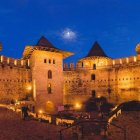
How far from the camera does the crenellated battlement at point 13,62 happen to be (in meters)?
39.5

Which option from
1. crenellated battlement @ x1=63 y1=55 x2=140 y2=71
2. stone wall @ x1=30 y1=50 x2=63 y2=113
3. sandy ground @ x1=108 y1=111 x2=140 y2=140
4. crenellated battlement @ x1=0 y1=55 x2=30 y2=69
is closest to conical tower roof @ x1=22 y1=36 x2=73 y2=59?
stone wall @ x1=30 y1=50 x2=63 y2=113

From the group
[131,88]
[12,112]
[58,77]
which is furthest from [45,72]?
[131,88]

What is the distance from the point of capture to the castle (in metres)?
40.8

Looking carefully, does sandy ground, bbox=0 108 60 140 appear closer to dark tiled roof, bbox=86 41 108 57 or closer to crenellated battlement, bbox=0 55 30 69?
crenellated battlement, bbox=0 55 30 69

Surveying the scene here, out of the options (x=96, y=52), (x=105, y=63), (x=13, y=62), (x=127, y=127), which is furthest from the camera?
(x=96, y=52)

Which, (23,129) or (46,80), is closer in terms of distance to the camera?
(23,129)

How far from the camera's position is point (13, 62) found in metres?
41.8

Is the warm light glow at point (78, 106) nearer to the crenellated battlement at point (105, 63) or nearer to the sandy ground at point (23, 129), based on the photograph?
the crenellated battlement at point (105, 63)

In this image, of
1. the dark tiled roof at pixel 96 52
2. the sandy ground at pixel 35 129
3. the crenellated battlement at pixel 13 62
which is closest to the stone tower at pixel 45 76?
Result: the crenellated battlement at pixel 13 62

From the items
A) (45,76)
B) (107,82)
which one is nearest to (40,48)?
(45,76)

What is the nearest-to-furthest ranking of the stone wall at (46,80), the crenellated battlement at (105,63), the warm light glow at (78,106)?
1. the stone wall at (46,80)
2. the crenellated battlement at (105,63)
3. the warm light glow at (78,106)

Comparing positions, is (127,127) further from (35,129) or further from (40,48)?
(40,48)

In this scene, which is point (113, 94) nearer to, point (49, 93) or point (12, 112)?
point (49, 93)

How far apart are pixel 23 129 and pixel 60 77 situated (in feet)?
62.1
